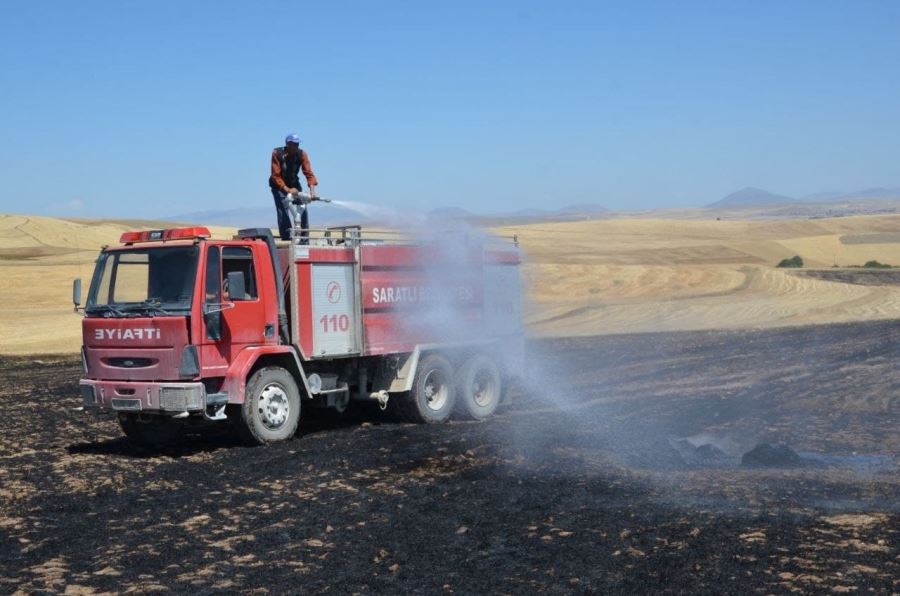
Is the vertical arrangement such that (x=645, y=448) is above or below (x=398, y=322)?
below

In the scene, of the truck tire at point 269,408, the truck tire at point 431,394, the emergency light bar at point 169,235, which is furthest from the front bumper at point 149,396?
the truck tire at point 431,394

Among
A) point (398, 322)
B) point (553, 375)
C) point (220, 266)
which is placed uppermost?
point (220, 266)

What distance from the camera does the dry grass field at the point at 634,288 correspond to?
3309cm

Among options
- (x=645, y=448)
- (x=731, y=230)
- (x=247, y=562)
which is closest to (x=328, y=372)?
(x=645, y=448)

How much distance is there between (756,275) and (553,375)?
26128 mm

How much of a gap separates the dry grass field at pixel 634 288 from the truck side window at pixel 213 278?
6.46 metres

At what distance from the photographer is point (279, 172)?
14477 millimetres

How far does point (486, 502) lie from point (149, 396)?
14.9 feet

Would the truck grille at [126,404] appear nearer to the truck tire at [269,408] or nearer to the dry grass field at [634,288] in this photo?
the truck tire at [269,408]

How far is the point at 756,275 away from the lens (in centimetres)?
4478

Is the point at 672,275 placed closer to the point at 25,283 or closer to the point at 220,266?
the point at 25,283

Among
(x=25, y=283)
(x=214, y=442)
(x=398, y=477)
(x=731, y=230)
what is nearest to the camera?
(x=398, y=477)

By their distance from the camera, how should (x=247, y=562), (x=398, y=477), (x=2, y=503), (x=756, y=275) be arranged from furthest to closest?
(x=756, y=275) < (x=398, y=477) < (x=2, y=503) < (x=247, y=562)

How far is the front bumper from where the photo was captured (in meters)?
11.8
